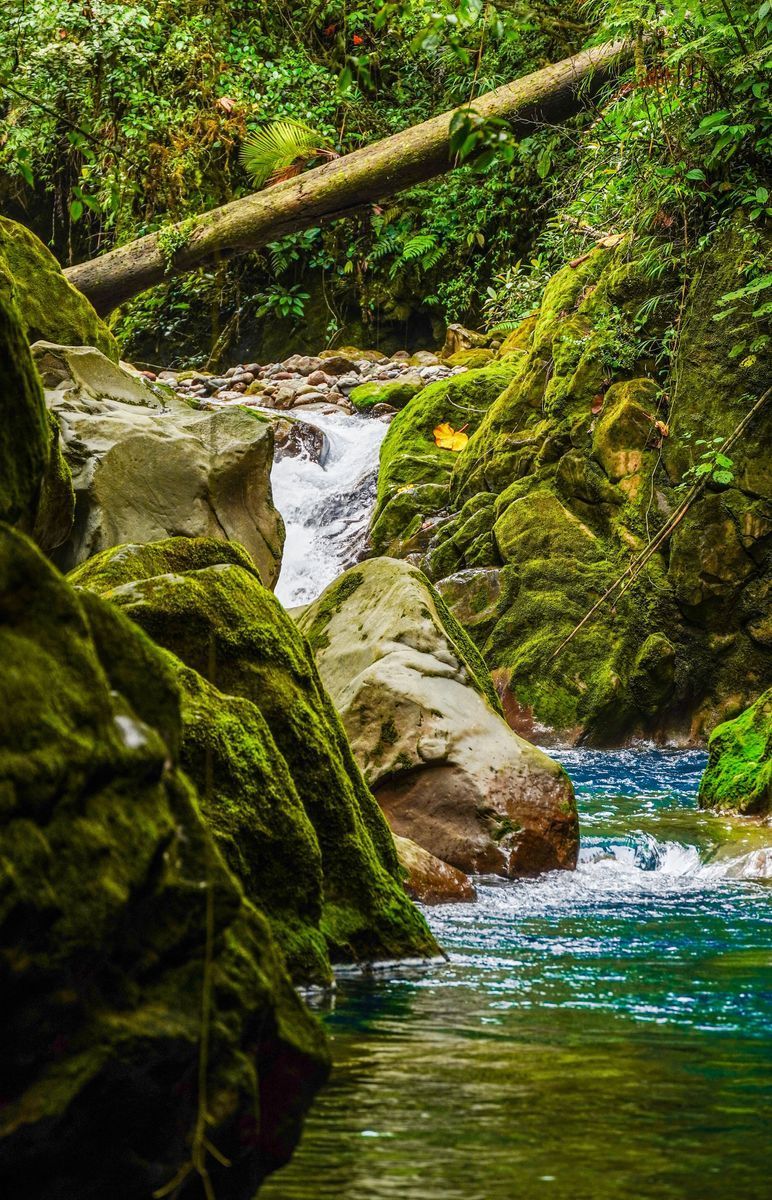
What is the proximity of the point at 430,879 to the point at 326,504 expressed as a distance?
357 inches

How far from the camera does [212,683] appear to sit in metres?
3.72

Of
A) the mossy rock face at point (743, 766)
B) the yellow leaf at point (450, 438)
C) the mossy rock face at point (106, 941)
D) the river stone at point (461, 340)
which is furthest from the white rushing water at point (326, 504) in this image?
the mossy rock face at point (106, 941)

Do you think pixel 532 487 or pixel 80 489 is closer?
pixel 80 489

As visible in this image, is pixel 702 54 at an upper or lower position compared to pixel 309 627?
upper

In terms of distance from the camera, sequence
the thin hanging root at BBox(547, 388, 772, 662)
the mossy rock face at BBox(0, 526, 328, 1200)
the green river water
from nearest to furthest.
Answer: the mossy rock face at BBox(0, 526, 328, 1200) < the green river water < the thin hanging root at BBox(547, 388, 772, 662)

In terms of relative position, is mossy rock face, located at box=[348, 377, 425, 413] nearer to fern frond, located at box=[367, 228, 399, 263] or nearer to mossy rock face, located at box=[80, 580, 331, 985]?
fern frond, located at box=[367, 228, 399, 263]

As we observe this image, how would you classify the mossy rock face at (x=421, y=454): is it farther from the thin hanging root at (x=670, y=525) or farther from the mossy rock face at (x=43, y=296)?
the mossy rock face at (x=43, y=296)

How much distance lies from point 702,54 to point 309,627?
19.5ft

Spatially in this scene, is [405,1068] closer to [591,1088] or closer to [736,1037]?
[591,1088]

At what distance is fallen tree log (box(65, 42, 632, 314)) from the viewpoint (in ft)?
43.6

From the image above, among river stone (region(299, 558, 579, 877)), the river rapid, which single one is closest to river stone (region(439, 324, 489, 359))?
river stone (region(299, 558, 579, 877))

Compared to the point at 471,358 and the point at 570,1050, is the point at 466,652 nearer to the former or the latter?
the point at 570,1050

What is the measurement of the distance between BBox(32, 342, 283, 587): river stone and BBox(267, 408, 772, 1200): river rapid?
3205mm

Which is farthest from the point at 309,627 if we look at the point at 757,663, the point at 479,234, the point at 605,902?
the point at 479,234
